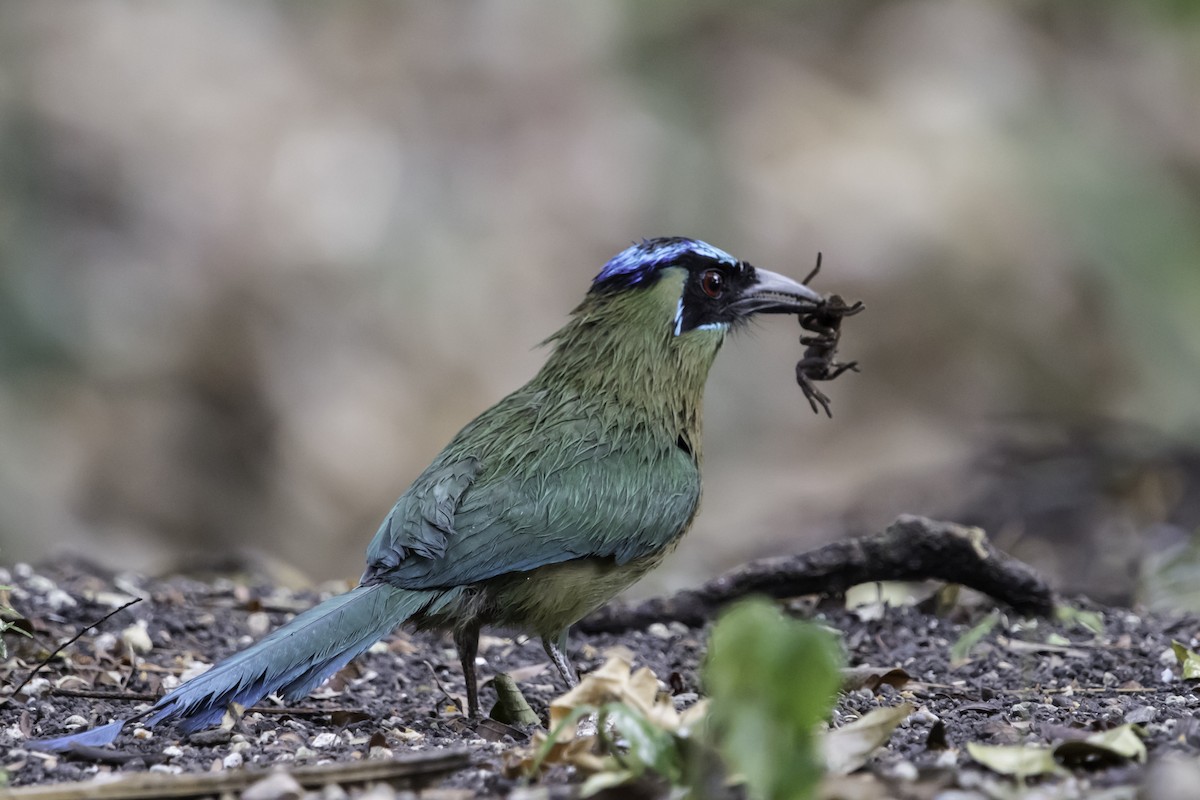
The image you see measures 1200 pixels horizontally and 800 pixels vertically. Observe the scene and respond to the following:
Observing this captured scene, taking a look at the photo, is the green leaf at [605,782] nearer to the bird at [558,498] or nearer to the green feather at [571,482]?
the bird at [558,498]

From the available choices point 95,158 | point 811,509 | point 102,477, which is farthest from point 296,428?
point 811,509

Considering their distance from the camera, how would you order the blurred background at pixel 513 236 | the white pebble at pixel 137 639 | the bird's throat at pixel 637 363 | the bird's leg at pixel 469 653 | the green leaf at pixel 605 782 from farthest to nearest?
the blurred background at pixel 513 236, the bird's throat at pixel 637 363, the white pebble at pixel 137 639, the bird's leg at pixel 469 653, the green leaf at pixel 605 782

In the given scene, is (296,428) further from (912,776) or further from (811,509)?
(912,776)

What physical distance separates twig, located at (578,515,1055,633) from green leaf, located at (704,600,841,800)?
279 centimetres

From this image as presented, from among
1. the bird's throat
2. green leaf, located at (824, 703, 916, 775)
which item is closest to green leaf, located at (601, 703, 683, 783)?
green leaf, located at (824, 703, 916, 775)

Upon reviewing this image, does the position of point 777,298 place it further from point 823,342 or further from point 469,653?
point 469,653

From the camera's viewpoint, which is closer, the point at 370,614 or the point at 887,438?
the point at 370,614

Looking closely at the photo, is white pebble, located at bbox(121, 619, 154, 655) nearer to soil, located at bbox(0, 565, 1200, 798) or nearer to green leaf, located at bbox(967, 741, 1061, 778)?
soil, located at bbox(0, 565, 1200, 798)

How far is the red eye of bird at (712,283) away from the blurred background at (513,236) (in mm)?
3766

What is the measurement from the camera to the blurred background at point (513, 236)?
1035cm

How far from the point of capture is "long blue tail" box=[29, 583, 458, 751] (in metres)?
3.92

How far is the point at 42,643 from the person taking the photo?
15.6ft

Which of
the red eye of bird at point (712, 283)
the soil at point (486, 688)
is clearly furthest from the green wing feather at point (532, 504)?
the red eye of bird at point (712, 283)

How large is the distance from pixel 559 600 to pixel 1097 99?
409 inches
